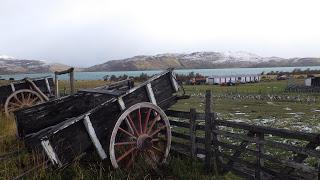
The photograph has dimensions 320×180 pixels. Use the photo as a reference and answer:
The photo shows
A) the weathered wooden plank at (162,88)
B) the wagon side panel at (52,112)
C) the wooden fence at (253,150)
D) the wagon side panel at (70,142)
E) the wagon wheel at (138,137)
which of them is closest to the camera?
the wooden fence at (253,150)

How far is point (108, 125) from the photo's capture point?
25.7 feet

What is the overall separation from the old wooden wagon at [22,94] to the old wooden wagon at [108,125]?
574 centimetres

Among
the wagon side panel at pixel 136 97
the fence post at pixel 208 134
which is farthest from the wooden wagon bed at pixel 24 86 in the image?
the fence post at pixel 208 134

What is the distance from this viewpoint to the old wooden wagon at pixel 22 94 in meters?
14.3

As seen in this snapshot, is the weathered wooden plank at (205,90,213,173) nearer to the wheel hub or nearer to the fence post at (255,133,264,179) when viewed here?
the wheel hub

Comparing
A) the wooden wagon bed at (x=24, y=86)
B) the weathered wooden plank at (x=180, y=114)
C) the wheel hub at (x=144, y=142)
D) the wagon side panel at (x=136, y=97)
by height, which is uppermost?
the wagon side panel at (x=136, y=97)

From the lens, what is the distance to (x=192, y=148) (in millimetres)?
9398

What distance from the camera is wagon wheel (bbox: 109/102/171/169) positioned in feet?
25.5

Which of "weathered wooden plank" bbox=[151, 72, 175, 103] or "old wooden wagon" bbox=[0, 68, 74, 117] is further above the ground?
"weathered wooden plank" bbox=[151, 72, 175, 103]

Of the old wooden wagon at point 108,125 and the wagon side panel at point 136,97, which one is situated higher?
the wagon side panel at point 136,97

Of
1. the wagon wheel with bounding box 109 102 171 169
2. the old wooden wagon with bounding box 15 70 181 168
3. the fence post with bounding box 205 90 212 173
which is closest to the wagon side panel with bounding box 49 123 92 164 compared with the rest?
the old wooden wagon with bounding box 15 70 181 168

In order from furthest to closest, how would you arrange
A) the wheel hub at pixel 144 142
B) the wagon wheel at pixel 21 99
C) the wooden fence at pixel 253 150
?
the wagon wheel at pixel 21 99
the wheel hub at pixel 144 142
the wooden fence at pixel 253 150

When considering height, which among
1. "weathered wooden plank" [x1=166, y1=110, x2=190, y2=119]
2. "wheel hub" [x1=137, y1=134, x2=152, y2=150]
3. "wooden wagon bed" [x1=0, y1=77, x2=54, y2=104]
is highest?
"wooden wagon bed" [x1=0, y1=77, x2=54, y2=104]

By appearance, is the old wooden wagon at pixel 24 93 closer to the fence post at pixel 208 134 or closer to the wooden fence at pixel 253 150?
the wooden fence at pixel 253 150
